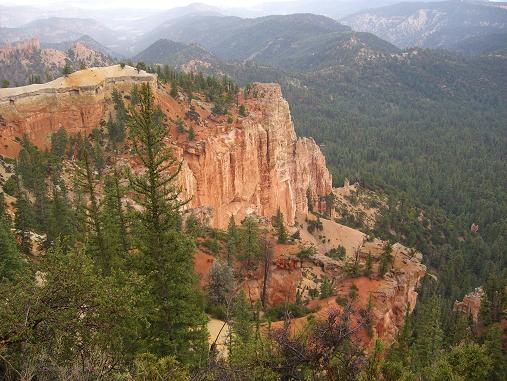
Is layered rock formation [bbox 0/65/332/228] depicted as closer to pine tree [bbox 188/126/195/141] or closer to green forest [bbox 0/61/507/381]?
pine tree [bbox 188/126/195/141]

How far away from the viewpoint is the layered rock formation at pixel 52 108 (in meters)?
61.4

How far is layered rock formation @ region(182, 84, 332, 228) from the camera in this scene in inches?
2601

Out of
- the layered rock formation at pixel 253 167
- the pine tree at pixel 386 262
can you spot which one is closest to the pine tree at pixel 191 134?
the layered rock formation at pixel 253 167

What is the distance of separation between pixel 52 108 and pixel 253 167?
31145 millimetres

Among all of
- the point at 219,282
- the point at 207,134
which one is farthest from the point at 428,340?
the point at 207,134

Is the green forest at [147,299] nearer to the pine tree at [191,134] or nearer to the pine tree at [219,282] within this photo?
the pine tree at [219,282]

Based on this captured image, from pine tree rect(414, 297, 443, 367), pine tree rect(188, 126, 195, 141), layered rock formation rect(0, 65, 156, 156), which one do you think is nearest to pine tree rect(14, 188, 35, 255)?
layered rock formation rect(0, 65, 156, 156)

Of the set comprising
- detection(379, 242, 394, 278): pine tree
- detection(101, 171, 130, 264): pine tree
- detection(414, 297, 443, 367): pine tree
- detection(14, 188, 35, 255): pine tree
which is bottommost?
detection(414, 297, 443, 367): pine tree

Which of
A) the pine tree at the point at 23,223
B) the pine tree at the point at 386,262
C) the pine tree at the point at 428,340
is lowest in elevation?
the pine tree at the point at 428,340

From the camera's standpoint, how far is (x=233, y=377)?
1473 centimetres

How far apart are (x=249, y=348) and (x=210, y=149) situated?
157 ft

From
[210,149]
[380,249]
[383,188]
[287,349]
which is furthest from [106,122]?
[383,188]

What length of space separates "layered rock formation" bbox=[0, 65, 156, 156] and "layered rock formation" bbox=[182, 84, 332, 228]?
1517cm

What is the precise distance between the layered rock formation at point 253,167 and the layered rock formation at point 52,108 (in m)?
15.2
